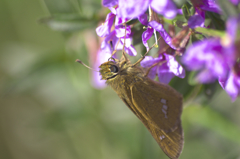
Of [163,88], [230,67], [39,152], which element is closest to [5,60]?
[39,152]

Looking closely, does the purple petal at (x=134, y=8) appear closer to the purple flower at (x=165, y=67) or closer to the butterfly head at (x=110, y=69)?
the purple flower at (x=165, y=67)

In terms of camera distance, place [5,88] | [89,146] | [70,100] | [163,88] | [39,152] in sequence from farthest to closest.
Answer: [39,152] → [89,146] → [70,100] → [5,88] → [163,88]

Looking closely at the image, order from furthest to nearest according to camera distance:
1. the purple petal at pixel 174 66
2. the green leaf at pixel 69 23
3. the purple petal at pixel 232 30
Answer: the green leaf at pixel 69 23
the purple petal at pixel 174 66
the purple petal at pixel 232 30

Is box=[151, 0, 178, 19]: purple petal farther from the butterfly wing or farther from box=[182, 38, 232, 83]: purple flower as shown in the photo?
the butterfly wing

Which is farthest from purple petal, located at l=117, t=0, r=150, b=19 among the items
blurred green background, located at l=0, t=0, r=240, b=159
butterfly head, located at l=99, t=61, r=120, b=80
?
blurred green background, located at l=0, t=0, r=240, b=159

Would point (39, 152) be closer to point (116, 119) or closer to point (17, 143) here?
point (17, 143)

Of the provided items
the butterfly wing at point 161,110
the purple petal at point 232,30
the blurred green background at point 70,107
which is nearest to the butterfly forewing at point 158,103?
the butterfly wing at point 161,110

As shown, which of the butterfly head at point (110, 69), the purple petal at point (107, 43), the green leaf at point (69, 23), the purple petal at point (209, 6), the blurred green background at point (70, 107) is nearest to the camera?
the purple petal at point (209, 6)
